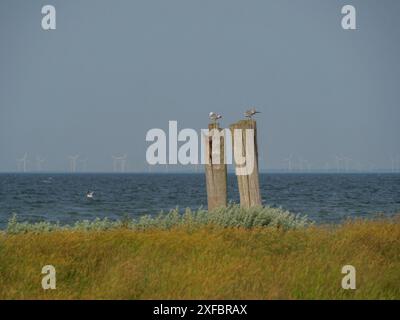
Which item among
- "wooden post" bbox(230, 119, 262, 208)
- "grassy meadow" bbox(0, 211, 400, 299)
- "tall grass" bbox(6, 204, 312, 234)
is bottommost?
"grassy meadow" bbox(0, 211, 400, 299)

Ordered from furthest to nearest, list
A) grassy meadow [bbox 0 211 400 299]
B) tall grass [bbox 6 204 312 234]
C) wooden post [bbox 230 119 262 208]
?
wooden post [bbox 230 119 262 208] → tall grass [bbox 6 204 312 234] → grassy meadow [bbox 0 211 400 299]

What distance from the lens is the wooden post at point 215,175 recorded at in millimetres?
15680

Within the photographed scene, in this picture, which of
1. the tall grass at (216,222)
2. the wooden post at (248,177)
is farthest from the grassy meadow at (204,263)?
the wooden post at (248,177)

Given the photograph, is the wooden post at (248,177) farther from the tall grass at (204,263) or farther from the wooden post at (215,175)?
the tall grass at (204,263)

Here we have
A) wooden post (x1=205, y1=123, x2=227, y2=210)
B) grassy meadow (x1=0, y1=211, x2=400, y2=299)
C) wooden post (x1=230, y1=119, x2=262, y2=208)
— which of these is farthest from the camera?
wooden post (x1=205, y1=123, x2=227, y2=210)

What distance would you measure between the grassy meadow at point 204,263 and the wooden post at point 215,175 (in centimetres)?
157

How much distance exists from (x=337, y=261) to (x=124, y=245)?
11.7 ft

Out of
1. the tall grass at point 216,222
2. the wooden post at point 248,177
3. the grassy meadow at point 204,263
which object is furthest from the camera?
the wooden post at point 248,177

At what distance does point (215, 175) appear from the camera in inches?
618

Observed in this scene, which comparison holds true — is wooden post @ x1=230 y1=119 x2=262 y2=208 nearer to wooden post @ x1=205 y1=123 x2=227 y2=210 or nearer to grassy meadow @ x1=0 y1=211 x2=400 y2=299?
wooden post @ x1=205 y1=123 x2=227 y2=210

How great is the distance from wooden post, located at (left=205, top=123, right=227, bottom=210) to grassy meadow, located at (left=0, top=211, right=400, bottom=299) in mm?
1570

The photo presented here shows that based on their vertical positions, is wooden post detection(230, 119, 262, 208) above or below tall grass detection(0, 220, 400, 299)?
above

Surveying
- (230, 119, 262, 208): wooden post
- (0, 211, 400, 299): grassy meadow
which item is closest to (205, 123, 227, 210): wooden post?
(230, 119, 262, 208): wooden post

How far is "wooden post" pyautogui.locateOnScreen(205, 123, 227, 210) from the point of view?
15.7 meters
